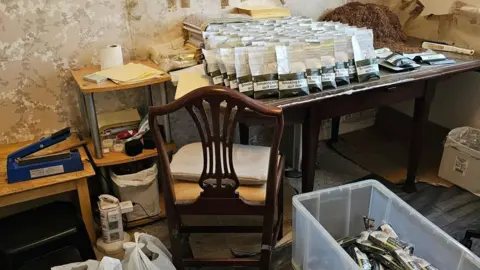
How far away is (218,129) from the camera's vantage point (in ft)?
4.79

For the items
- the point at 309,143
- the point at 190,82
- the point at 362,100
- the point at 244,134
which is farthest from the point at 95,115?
the point at 362,100

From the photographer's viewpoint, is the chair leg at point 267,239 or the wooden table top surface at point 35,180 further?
the wooden table top surface at point 35,180

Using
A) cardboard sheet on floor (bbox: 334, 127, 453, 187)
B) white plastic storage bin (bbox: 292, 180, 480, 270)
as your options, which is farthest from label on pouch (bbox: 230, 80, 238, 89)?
cardboard sheet on floor (bbox: 334, 127, 453, 187)

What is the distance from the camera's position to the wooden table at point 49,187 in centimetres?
184

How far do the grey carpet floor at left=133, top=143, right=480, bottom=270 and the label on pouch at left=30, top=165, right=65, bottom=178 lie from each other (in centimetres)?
52

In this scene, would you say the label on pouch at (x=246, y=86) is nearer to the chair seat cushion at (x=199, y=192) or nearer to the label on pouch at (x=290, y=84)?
the label on pouch at (x=290, y=84)

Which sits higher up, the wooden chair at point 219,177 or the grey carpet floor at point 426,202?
the wooden chair at point 219,177

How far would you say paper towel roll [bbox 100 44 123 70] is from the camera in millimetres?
2039

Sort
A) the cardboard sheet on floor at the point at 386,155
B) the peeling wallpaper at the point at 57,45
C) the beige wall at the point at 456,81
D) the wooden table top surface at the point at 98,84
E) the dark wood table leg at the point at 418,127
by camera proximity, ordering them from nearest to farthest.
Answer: the wooden table top surface at the point at 98,84 < the peeling wallpaper at the point at 57,45 < the dark wood table leg at the point at 418,127 < the beige wall at the point at 456,81 < the cardboard sheet on floor at the point at 386,155

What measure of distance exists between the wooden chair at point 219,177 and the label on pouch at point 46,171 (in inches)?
22.0

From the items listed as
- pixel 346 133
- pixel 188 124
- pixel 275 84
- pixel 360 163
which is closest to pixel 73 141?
pixel 188 124

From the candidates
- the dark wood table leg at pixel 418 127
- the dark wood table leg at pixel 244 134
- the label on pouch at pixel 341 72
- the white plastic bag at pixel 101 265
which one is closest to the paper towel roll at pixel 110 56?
the dark wood table leg at pixel 244 134

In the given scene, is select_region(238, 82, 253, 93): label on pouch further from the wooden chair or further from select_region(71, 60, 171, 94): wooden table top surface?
select_region(71, 60, 171, 94): wooden table top surface

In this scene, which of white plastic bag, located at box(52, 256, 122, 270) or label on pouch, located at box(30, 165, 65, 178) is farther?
label on pouch, located at box(30, 165, 65, 178)
